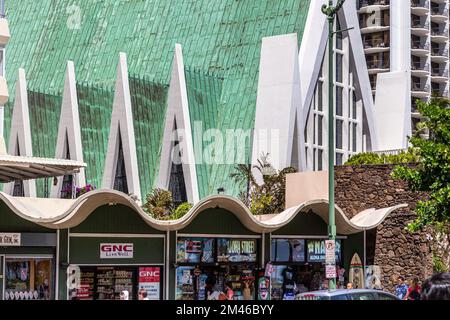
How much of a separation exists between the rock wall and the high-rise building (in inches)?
1962

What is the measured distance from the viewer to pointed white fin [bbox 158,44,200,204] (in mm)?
57031

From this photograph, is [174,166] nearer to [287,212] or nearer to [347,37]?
[347,37]

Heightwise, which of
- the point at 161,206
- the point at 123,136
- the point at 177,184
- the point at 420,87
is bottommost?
the point at 161,206

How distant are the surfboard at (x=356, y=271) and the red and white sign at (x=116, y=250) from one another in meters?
9.22

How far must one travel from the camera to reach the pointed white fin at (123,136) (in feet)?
192

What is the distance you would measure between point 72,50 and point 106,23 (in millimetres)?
3265

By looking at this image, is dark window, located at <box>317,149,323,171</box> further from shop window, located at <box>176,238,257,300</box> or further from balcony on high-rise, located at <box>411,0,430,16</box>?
balcony on high-rise, located at <box>411,0,430,16</box>

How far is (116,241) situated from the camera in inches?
1021

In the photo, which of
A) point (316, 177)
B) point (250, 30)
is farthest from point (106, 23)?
point (316, 177)

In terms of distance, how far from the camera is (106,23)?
71.8 metres

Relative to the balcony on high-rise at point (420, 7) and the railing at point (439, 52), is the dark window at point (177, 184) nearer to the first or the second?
the balcony on high-rise at point (420, 7)

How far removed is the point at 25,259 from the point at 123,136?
3473cm

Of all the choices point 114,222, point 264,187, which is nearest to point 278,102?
point 264,187

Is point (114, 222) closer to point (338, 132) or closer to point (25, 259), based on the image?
point (25, 259)
